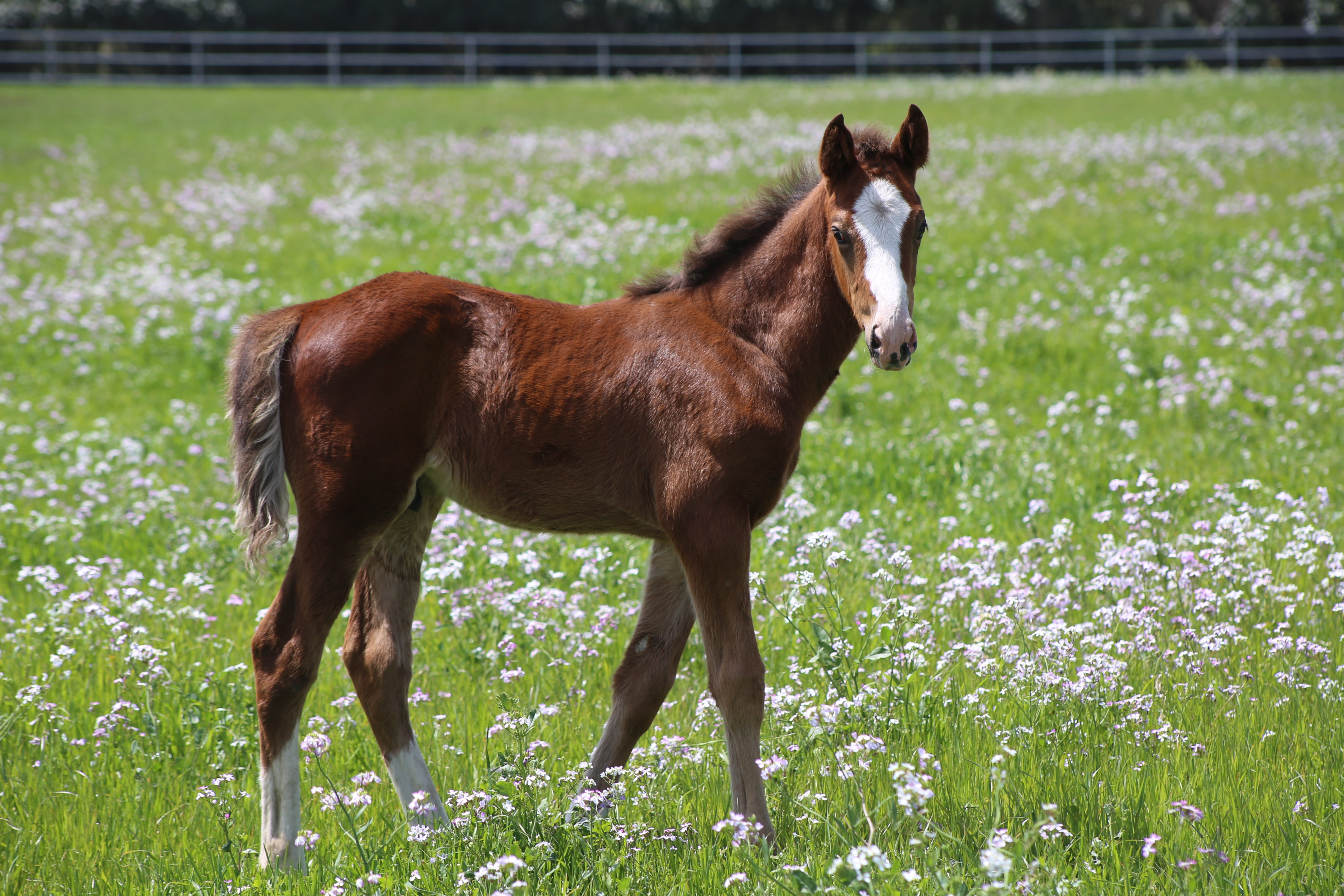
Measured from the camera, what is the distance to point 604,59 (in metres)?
40.8

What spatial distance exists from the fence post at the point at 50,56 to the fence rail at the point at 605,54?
2.6 inches

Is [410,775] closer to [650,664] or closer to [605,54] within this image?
[650,664]

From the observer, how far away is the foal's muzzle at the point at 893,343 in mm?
3328

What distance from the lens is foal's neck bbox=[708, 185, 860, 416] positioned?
3.86 metres

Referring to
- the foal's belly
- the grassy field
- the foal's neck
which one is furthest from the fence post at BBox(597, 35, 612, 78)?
the foal's belly

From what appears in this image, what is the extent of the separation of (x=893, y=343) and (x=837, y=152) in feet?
2.40

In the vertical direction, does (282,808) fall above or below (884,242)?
below

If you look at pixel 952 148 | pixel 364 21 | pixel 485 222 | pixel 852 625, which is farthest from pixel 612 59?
pixel 852 625

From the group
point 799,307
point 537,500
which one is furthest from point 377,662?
point 799,307

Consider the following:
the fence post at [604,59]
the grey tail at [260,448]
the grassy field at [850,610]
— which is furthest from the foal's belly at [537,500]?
the fence post at [604,59]

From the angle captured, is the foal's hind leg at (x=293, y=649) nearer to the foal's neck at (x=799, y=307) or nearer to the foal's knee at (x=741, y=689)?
the foal's knee at (x=741, y=689)

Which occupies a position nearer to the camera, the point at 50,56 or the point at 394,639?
the point at 394,639

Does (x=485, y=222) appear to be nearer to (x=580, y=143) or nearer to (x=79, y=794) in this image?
(x=580, y=143)

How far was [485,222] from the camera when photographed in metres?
15.4
